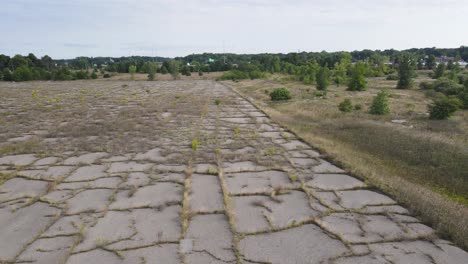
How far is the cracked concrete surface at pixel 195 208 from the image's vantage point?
303 centimetres

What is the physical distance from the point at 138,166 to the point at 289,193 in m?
2.87

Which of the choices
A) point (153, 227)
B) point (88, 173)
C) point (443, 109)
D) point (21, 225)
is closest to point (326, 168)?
point (153, 227)

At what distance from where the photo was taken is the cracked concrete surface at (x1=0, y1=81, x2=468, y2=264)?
3.03 m

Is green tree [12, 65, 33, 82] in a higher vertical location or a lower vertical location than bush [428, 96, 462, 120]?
higher

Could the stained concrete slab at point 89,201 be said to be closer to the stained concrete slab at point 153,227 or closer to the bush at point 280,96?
the stained concrete slab at point 153,227

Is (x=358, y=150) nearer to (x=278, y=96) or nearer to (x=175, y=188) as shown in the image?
(x=175, y=188)

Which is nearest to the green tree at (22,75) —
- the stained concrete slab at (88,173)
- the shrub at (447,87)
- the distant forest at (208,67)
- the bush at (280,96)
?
the distant forest at (208,67)

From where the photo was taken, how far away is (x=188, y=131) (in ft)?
26.8

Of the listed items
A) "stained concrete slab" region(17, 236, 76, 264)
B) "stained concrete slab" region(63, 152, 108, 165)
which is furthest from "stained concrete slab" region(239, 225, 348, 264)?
"stained concrete slab" region(63, 152, 108, 165)

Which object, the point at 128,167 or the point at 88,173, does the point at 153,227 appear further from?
the point at 88,173

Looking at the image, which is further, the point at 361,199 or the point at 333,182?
the point at 333,182

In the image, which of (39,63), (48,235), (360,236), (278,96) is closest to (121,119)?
(48,235)

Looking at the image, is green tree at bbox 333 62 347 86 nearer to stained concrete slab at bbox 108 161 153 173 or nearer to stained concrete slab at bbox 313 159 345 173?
stained concrete slab at bbox 313 159 345 173

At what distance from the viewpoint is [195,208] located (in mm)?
3867
